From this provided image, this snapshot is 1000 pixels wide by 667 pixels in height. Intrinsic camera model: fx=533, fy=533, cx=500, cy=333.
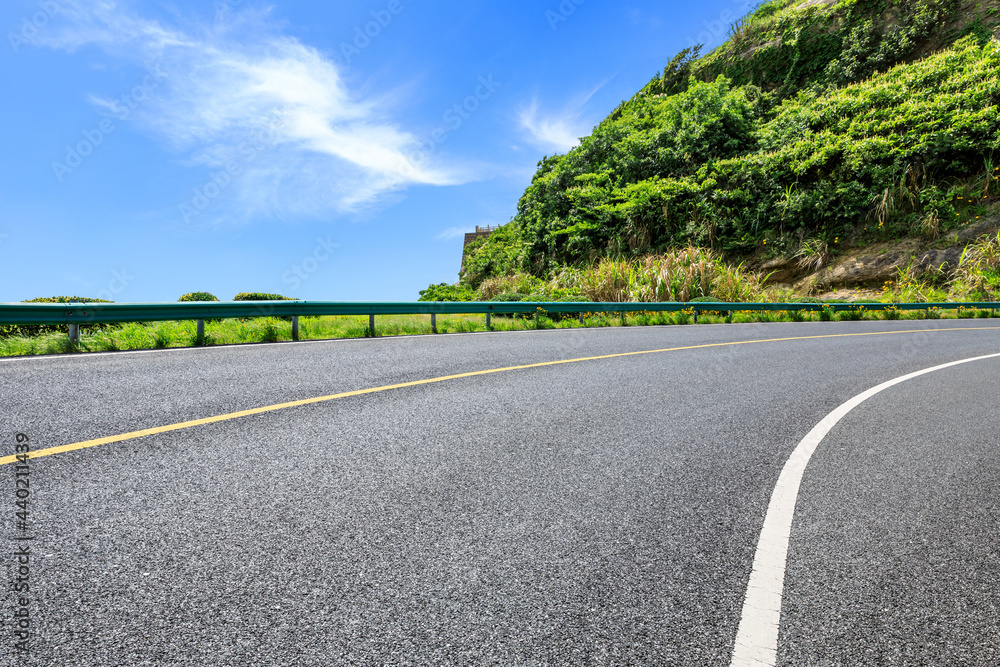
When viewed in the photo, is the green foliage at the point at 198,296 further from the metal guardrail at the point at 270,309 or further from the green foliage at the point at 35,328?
the metal guardrail at the point at 270,309

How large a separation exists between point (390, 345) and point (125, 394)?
468 cm

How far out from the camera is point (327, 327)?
12.1m

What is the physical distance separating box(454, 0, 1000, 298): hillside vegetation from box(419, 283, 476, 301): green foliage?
2.42m

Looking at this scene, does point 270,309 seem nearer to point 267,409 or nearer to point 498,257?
point 267,409

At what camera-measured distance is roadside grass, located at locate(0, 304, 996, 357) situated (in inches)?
340

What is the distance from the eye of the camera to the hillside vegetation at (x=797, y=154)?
23625 mm

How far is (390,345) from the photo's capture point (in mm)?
9656

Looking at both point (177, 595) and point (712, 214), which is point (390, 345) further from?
point (712, 214)

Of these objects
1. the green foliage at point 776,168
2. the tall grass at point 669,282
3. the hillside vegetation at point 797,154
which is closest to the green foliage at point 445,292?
the hillside vegetation at point 797,154

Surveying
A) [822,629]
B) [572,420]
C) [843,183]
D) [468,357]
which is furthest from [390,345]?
[843,183]

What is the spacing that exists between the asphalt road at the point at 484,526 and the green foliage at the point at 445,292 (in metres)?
28.0

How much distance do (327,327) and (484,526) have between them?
1005cm

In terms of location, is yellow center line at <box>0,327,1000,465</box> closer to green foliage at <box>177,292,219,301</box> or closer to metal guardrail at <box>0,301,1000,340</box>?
metal guardrail at <box>0,301,1000,340</box>

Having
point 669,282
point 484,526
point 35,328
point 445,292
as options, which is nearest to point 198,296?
point 35,328
